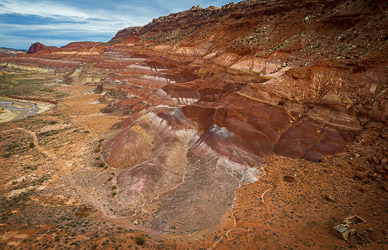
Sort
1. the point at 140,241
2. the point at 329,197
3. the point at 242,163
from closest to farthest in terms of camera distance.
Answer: the point at 140,241
the point at 329,197
the point at 242,163

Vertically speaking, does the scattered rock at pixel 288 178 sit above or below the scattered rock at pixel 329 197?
below

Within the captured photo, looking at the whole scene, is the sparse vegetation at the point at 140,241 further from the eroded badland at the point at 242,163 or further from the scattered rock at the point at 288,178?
the scattered rock at the point at 288,178

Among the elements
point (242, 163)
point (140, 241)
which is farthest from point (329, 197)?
point (140, 241)

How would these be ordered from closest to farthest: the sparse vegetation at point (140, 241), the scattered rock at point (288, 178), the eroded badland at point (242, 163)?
the sparse vegetation at point (140, 241), the eroded badland at point (242, 163), the scattered rock at point (288, 178)

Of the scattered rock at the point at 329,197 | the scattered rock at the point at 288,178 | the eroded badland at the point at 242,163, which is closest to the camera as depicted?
the eroded badland at the point at 242,163

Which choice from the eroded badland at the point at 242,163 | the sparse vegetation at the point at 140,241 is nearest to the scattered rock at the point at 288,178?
the eroded badland at the point at 242,163

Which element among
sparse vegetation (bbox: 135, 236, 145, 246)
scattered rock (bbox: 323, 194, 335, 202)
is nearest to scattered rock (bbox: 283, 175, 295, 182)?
scattered rock (bbox: 323, 194, 335, 202)

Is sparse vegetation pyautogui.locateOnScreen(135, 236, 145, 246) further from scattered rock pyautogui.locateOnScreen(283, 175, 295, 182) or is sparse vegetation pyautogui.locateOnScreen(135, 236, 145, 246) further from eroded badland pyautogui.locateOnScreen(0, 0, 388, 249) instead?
scattered rock pyautogui.locateOnScreen(283, 175, 295, 182)

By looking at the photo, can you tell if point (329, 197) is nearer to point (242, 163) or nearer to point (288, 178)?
point (288, 178)

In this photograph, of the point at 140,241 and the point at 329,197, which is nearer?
the point at 140,241
